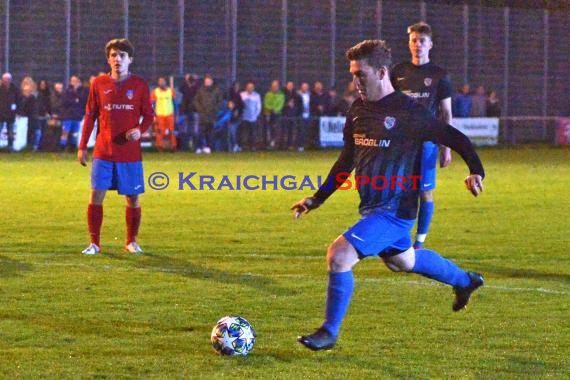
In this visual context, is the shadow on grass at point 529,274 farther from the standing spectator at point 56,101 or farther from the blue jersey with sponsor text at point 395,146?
the standing spectator at point 56,101

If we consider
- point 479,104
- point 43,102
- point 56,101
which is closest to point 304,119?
point 479,104

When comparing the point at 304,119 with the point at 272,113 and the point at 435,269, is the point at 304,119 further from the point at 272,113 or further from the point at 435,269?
the point at 435,269

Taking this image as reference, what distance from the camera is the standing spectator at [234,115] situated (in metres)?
30.3

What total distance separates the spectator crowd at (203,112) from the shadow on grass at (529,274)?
63.5 feet

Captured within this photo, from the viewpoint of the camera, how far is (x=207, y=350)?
6.68 m

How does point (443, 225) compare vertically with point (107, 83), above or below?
below

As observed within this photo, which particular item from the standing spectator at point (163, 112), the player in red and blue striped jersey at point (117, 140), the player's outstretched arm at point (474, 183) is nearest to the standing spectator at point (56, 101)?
the standing spectator at point (163, 112)

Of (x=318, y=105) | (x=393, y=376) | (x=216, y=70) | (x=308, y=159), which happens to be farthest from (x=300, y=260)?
(x=216, y=70)

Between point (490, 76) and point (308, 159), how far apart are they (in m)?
14.1

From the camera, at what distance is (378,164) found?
6652mm

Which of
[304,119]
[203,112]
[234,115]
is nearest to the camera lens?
[203,112]

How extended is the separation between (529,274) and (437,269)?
278cm

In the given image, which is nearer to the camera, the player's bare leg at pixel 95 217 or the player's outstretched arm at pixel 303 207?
the player's outstretched arm at pixel 303 207

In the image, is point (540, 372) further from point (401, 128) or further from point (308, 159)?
point (308, 159)
